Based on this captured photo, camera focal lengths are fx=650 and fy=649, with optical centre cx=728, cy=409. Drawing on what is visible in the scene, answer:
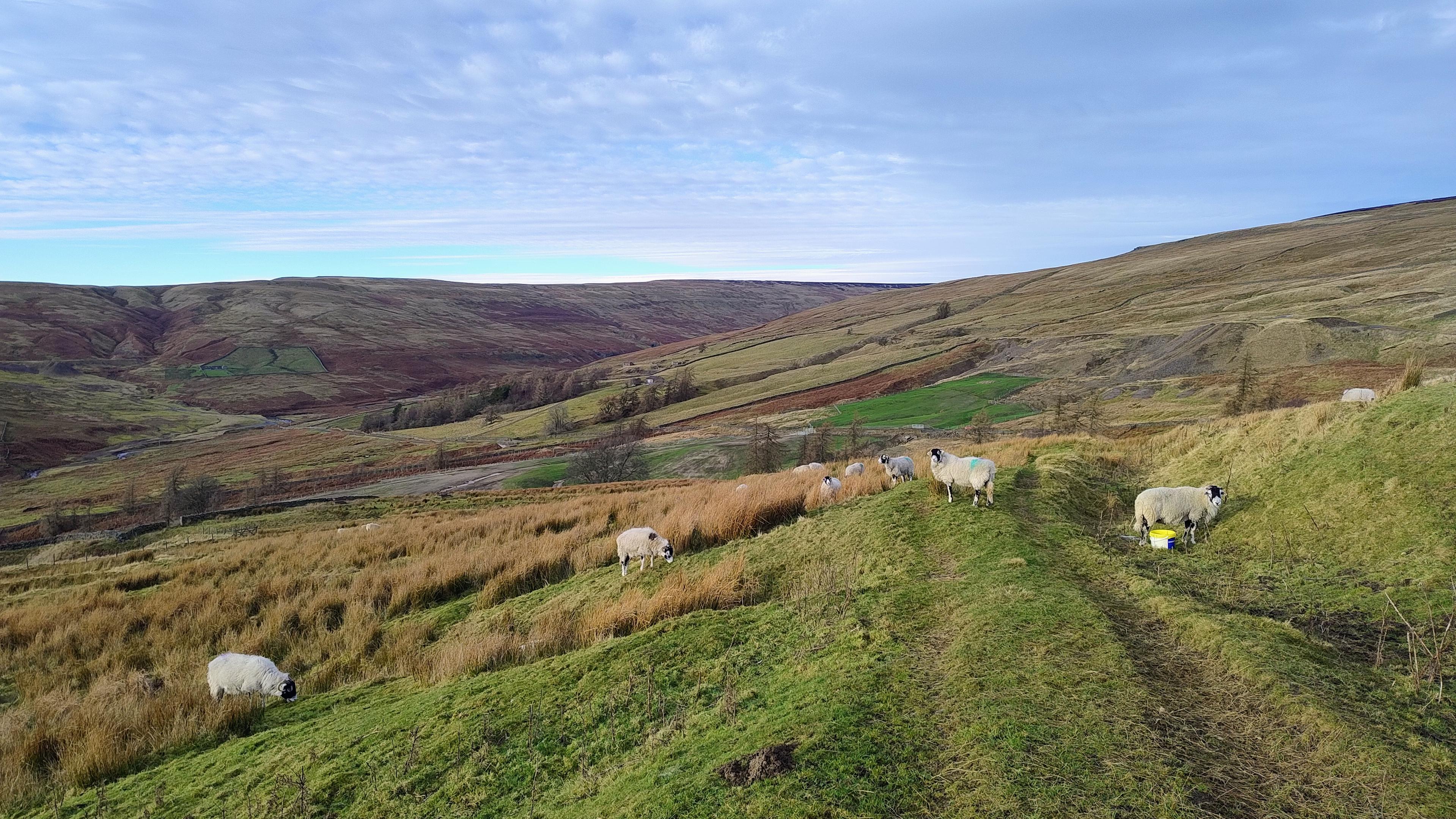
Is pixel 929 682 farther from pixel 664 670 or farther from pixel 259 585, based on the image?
pixel 259 585

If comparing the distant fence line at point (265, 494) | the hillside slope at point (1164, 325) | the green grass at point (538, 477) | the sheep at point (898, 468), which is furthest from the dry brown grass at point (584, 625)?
the hillside slope at point (1164, 325)

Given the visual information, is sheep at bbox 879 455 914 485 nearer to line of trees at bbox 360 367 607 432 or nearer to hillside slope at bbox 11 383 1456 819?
hillside slope at bbox 11 383 1456 819

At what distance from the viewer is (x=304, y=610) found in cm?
1401

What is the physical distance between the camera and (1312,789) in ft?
15.9

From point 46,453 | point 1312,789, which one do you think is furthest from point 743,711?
point 46,453

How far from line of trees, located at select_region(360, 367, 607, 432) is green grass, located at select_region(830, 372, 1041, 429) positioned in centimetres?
7447

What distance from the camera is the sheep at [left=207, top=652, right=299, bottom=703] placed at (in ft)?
32.7

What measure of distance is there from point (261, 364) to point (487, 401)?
98882 millimetres

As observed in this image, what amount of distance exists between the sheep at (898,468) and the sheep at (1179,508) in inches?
232

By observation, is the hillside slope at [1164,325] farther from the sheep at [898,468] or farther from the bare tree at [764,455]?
the sheep at [898,468]

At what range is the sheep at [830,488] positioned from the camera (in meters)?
16.3

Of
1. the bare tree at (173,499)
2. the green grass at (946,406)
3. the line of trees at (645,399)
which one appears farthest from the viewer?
the line of trees at (645,399)

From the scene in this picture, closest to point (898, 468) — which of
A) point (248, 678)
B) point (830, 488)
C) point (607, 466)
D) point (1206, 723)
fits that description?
point (830, 488)

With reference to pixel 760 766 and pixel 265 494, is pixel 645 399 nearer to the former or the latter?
pixel 265 494
